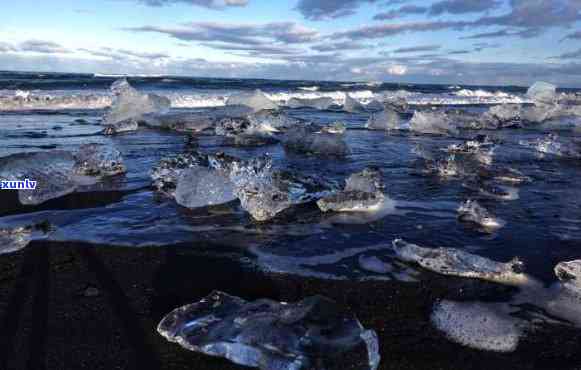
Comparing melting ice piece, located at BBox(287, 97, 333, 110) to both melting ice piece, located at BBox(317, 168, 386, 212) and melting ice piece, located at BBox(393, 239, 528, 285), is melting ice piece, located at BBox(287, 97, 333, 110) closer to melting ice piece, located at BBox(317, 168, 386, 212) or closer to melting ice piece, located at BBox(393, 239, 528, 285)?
melting ice piece, located at BBox(317, 168, 386, 212)

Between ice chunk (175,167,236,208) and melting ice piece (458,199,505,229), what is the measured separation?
2.06 meters

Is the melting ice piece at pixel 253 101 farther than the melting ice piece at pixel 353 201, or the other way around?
the melting ice piece at pixel 253 101

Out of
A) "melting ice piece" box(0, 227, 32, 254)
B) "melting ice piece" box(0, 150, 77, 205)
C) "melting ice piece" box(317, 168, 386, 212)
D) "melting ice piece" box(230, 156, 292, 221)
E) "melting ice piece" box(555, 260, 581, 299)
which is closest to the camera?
"melting ice piece" box(555, 260, 581, 299)

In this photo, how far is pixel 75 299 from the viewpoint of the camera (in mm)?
2377

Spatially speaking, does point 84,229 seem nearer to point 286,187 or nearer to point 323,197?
point 286,187

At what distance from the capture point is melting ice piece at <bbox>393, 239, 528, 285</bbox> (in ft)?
9.11

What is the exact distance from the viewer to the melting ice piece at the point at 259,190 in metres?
3.77

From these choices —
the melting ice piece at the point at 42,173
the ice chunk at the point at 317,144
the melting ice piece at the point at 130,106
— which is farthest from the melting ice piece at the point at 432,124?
the melting ice piece at the point at 42,173

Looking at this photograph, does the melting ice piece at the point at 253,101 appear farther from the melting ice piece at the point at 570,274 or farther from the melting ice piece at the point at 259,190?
the melting ice piece at the point at 570,274

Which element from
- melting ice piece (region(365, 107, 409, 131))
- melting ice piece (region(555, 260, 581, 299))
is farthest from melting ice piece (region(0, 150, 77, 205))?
melting ice piece (region(365, 107, 409, 131))

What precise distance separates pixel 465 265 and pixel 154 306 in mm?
1853

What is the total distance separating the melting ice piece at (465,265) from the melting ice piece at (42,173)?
3347 mm

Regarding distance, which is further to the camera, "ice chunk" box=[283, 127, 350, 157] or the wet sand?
"ice chunk" box=[283, 127, 350, 157]

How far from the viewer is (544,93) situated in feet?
57.9
